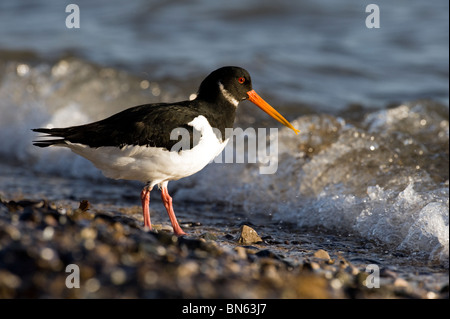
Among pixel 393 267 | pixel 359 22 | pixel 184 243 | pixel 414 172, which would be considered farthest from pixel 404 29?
pixel 184 243

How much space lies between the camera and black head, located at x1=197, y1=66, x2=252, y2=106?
5.55 meters

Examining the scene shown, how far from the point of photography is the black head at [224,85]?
5555mm

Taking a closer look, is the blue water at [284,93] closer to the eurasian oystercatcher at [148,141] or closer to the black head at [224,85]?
the black head at [224,85]

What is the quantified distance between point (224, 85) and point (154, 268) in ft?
8.17

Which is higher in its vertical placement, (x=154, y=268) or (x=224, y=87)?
(x=224, y=87)

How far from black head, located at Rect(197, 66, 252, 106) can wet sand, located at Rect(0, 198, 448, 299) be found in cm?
156

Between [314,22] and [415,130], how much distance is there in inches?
245

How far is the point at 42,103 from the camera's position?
10.3 meters

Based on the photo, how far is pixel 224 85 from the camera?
18.4ft

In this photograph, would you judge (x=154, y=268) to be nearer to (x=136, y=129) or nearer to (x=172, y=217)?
(x=136, y=129)

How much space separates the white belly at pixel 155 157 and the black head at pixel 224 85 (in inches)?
19.0

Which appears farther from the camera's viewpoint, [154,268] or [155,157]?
[155,157]

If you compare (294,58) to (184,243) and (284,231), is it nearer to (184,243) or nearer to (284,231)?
(284,231)

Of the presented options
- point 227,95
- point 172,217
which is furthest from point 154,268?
point 227,95
